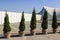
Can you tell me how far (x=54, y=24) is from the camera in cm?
1645

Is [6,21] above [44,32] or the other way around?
above

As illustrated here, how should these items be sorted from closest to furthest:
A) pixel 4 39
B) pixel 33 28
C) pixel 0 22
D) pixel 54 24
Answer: pixel 4 39 < pixel 33 28 < pixel 54 24 < pixel 0 22

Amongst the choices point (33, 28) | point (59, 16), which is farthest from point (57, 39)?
point (59, 16)

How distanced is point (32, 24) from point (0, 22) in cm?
1466

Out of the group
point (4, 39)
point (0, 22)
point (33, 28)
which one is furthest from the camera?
point (0, 22)

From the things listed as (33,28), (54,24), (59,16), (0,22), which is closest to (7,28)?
(33,28)

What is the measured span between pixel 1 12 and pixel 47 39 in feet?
59.2

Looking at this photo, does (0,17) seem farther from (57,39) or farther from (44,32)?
(57,39)

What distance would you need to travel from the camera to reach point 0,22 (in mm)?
28469

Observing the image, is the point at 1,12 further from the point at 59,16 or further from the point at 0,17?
the point at 59,16

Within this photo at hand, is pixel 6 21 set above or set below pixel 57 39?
above

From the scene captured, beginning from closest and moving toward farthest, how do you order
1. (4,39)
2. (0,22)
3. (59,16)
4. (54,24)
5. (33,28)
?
1. (4,39)
2. (33,28)
3. (54,24)
4. (0,22)
5. (59,16)

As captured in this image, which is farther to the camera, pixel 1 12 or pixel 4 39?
pixel 1 12

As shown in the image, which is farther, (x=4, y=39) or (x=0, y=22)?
(x=0, y=22)
